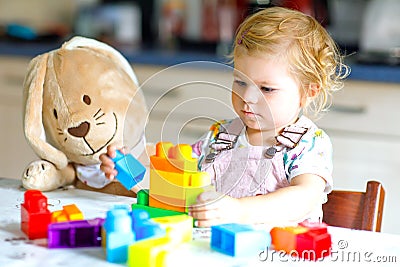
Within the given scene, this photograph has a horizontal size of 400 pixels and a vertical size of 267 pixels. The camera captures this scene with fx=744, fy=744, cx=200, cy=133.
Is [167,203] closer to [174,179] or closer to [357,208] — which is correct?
[174,179]

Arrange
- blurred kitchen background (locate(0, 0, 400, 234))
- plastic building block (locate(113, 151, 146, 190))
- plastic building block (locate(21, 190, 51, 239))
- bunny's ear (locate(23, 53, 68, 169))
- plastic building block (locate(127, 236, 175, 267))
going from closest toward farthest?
plastic building block (locate(127, 236, 175, 267)) → plastic building block (locate(21, 190, 51, 239)) → plastic building block (locate(113, 151, 146, 190)) → bunny's ear (locate(23, 53, 68, 169)) → blurred kitchen background (locate(0, 0, 400, 234))

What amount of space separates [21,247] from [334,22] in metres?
1.84

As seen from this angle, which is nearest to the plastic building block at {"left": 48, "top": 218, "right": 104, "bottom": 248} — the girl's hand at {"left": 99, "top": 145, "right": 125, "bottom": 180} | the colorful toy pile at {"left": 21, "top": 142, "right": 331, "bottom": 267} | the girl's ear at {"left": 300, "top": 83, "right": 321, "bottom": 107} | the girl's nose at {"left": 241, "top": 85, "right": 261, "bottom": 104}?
the colorful toy pile at {"left": 21, "top": 142, "right": 331, "bottom": 267}

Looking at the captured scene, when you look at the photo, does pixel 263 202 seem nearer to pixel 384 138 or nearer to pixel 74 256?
pixel 74 256

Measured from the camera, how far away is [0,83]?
2.54 metres

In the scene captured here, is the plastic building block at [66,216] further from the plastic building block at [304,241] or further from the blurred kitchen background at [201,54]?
the blurred kitchen background at [201,54]

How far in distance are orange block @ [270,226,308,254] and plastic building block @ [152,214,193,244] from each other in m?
0.11

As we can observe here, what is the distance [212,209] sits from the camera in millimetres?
1004

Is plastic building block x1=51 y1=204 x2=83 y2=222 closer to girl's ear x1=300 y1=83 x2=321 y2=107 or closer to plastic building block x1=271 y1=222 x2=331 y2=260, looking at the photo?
plastic building block x1=271 y1=222 x2=331 y2=260

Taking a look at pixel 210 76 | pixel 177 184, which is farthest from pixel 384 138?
pixel 177 184

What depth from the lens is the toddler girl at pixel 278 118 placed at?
113 centimetres

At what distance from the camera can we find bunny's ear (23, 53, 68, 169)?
4.16 feet

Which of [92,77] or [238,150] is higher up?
[92,77]

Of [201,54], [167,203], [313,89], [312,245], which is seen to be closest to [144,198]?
[167,203]
